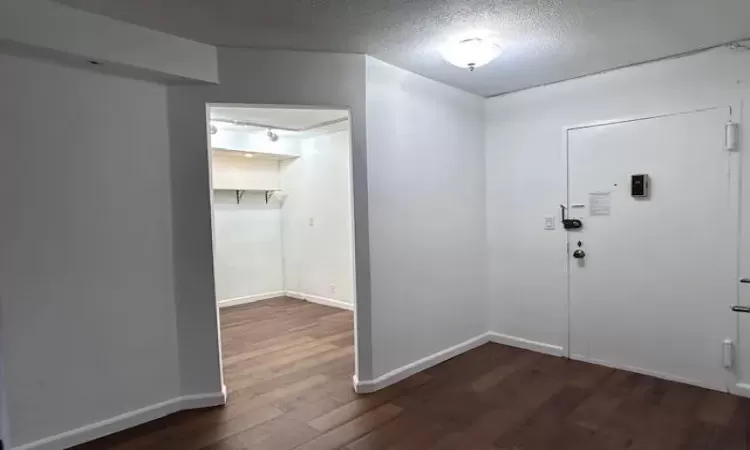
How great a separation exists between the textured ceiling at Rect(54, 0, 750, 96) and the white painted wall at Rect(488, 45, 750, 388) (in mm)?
217

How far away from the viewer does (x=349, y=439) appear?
260cm

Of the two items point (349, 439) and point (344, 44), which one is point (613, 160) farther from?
point (349, 439)

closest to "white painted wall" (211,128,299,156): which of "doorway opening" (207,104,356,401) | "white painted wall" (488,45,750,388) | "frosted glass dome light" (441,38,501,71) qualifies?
"doorway opening" (207,104,356,401)

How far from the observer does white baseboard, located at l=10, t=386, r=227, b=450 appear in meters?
2.53

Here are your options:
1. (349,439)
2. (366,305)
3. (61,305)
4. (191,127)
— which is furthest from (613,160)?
(61,305)

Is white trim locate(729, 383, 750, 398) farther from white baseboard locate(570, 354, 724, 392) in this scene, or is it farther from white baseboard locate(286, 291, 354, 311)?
white baseboard locate(286, 291, 354, 311)

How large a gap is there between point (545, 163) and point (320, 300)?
383 centimetres

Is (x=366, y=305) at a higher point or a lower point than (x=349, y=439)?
higher

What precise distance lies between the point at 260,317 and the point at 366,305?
9.52 feet

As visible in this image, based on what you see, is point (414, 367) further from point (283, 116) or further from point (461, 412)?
point (283, 116)

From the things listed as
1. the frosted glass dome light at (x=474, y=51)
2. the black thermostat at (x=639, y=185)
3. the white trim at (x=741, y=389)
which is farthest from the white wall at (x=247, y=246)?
the white trim at (x=741, y=389)

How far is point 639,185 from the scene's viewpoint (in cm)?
343

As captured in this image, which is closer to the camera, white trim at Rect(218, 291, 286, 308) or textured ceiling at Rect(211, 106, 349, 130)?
textured ceiling at Rect(211, 106, 349, 130)

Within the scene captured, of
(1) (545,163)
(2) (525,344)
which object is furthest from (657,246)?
(2) (525,344)
